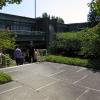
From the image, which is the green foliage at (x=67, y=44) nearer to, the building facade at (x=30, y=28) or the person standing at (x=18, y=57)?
the person standing at (x=18, y=57)

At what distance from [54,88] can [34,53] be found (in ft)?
31.0

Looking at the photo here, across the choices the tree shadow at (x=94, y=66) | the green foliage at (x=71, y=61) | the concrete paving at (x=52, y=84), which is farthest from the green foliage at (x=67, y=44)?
the concrete paving at (x=52, y=84)

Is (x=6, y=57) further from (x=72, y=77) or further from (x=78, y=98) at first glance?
(x=78, y=98)

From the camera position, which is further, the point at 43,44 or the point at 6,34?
the point at 43,44

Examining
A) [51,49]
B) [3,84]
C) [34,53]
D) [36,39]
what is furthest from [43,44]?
[3,84]

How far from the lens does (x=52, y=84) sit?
12.9 metres

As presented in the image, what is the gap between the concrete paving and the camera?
10.9 meters

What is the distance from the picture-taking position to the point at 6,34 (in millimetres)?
15734

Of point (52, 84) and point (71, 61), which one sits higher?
point (71, 61)

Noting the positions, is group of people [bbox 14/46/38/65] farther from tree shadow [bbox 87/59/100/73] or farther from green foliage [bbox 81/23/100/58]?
tree shadow [bbox 87/59/100/73]

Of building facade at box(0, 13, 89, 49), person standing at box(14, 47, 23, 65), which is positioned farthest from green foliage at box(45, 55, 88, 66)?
building facade at box(0, 13, 89, 49)

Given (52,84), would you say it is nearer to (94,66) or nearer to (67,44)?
(94,66)

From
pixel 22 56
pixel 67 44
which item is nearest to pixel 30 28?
pixel 67 44

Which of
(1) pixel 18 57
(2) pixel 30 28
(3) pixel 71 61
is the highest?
(2) pixel 30 28
